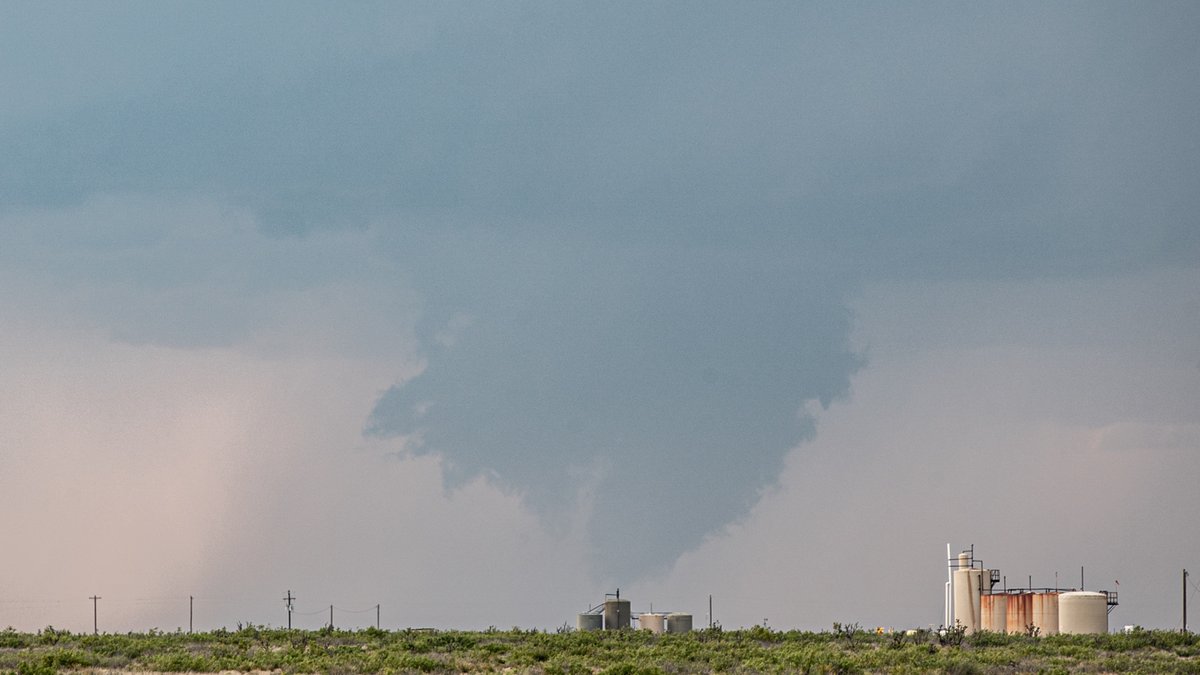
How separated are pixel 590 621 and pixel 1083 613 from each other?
76.3 feet

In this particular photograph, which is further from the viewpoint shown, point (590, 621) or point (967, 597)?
point (967, 597)

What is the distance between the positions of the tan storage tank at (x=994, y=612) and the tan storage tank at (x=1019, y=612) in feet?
1.45

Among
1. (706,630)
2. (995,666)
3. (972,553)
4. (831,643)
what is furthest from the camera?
(972,553)

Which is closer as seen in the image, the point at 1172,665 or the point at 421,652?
the point at 1172,665

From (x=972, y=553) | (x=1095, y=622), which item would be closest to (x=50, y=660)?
(x=1095, y=622)

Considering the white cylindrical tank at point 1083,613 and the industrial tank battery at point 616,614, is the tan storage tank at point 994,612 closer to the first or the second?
the white cylindrical tank at point 1083,613

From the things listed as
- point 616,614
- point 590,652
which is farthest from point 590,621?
point 590,652

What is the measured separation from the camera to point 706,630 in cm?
6156

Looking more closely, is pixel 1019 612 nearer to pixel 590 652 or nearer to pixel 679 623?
pixel 679 623

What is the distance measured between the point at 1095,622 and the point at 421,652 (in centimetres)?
3426

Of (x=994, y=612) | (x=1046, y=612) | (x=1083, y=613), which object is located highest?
(x=1083, y=613)

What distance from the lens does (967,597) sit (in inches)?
3209

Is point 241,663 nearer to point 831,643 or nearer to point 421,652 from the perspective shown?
point 421,652

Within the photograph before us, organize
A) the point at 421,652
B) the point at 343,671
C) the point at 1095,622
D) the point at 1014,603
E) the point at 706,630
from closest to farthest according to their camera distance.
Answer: the point at 343,671, the point at 421,652, the point at 706,630, the point at 1095,622, the point at 1014,603
